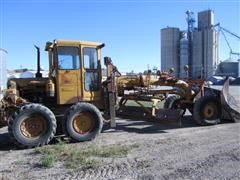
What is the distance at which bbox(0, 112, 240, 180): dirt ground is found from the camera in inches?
290

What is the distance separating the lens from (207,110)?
13805 millimetres

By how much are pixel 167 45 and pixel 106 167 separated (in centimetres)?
8327

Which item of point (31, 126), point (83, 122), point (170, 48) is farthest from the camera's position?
point (170, 48)

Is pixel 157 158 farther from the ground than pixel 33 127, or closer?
closer

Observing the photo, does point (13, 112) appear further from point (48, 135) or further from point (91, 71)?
point (91, 71)

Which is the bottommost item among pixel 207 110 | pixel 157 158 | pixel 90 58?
pixel 157 158

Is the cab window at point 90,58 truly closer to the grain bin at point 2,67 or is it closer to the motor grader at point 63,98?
the motor grader at point 63,98

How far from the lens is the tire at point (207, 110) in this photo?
1366 centimetres

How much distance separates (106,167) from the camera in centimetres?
779

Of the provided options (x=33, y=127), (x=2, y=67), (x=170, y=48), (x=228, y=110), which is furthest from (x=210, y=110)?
(x=170, y=48)

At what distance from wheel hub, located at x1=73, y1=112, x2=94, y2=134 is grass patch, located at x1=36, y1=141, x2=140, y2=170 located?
77 centimetres

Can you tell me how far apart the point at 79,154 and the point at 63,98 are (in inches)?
106

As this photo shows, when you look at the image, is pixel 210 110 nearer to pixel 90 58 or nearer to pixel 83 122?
pixel 90 58

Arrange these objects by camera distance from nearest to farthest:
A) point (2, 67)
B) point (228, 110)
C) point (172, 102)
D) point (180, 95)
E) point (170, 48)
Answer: point (228, 110), point (180, 95), point (172, 102), point (2, 67), point (170, 48)
